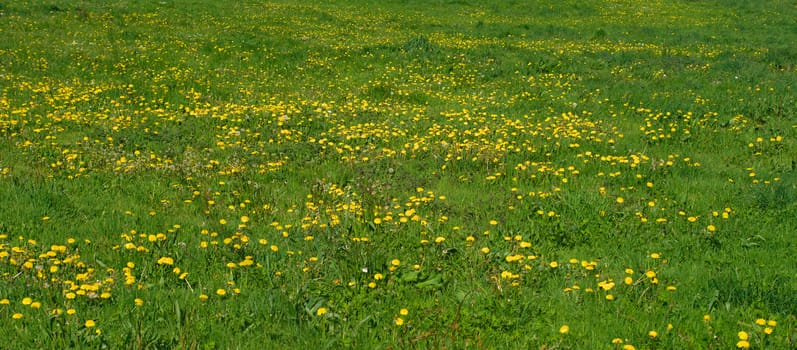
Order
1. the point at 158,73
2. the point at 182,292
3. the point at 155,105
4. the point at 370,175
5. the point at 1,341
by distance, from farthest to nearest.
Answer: the point at 158,73 → the point at 155,105 → the point at 370,175 → the point at 182,292 → the point at 1,341

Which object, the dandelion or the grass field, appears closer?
the grass field

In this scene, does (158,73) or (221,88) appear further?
(158,73)

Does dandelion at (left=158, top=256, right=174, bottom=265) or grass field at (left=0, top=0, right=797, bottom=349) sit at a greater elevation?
dandelion at (left=158, top=256, right=174, bottom=265)

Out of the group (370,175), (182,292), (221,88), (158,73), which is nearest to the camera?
(182,292)

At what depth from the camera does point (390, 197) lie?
7.88m

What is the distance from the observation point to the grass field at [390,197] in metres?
5.00

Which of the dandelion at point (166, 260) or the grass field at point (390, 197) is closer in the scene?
the grass field at point (390, 197)

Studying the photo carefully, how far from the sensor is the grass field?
500cm

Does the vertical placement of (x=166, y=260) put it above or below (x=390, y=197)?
above

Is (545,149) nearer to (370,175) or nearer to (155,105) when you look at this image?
(370,175)

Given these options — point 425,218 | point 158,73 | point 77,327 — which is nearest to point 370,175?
point 425,218

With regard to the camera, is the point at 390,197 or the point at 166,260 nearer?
the point at 166,260

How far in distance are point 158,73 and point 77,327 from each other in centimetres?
1074

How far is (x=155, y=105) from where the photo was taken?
39.5ft
